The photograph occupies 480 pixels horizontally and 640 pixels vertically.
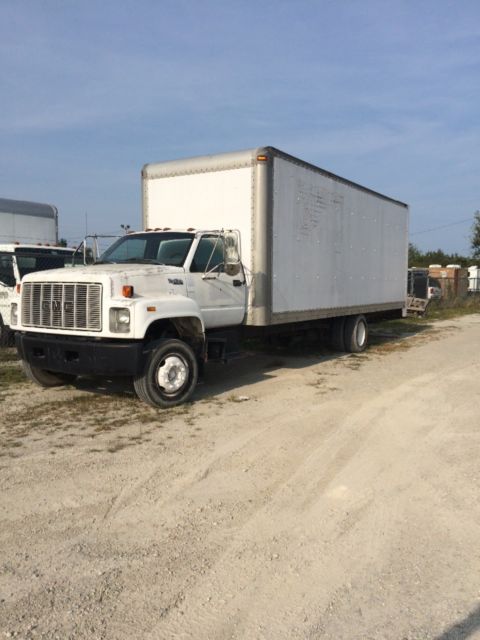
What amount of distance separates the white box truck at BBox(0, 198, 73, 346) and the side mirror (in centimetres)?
439

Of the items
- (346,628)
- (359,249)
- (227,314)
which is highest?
(359,249)

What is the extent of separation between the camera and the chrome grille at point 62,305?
698cm

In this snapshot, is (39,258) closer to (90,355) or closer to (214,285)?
(214,285)

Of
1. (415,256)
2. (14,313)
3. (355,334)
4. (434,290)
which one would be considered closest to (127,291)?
(14,313)

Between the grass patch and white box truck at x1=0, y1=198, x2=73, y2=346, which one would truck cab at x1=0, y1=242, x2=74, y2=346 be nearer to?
white box truck at x1=0, y1=198, x2=73, y2=346

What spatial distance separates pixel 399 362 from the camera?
1137cm

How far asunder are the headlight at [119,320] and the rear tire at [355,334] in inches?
265

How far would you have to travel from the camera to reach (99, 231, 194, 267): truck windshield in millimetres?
8070

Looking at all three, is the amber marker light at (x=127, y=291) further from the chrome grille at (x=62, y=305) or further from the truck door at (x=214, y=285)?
the truck door at (x=214, y=285)

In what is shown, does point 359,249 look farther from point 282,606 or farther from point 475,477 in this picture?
point 282,606

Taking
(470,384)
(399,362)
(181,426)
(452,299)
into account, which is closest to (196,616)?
(181,426)

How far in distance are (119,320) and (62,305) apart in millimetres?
860

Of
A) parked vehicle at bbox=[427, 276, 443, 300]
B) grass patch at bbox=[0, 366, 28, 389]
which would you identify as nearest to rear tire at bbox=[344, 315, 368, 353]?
grass patch at bbox=[0, 366, 28, 389]

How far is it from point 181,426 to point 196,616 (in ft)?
11.6
